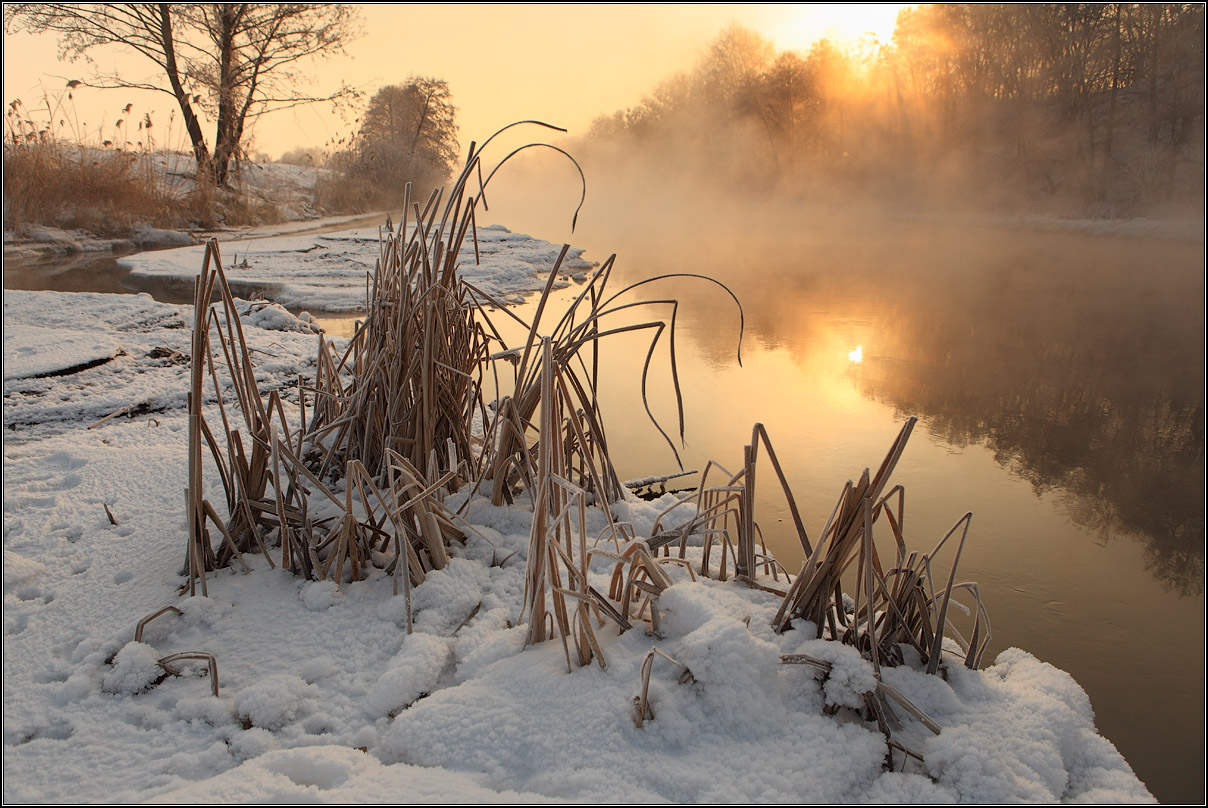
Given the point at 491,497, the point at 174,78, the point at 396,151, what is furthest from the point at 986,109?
the point at 491,497

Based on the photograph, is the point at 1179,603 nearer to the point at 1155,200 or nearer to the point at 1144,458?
the point at 1144,458

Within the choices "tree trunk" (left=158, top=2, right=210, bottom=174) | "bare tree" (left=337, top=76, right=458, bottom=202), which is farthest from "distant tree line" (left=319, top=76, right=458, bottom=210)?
"tree trunk" (left=158, top=2, right=210, bottom=174)

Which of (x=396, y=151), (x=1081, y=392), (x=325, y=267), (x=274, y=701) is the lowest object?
(x=274, y=701)

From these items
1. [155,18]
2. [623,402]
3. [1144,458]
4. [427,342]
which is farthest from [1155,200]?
[155,18]

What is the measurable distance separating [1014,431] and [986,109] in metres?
15.4

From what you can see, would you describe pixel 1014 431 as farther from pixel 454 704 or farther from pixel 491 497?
pixel 454 704

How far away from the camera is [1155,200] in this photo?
1022 centimetres

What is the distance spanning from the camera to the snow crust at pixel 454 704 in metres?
0.76

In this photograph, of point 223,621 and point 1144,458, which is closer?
point 223,621

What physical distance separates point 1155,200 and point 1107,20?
3880 millimetres

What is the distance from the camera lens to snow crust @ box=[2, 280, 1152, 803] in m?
0.76

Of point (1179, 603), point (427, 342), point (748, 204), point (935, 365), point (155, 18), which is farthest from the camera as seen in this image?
point (748, 204)

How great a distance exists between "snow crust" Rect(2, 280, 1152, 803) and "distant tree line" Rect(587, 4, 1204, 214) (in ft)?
39.8

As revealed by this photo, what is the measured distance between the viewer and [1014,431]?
8.00 feet
